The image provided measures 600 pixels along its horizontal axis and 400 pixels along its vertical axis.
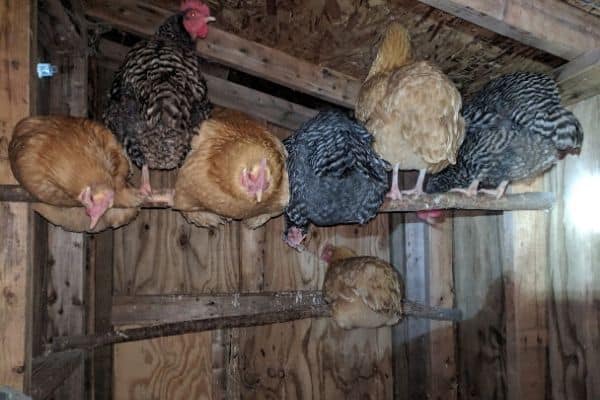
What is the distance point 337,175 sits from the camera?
1648 millimetres

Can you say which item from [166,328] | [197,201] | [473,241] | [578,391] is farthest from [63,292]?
[578,391]

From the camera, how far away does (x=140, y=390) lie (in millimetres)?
2186

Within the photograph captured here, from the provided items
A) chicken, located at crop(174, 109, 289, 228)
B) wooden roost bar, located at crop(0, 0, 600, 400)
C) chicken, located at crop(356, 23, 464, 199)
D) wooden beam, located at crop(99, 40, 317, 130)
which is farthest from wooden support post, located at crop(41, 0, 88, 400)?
chicken, located at crop(356, 23, 464, 199)

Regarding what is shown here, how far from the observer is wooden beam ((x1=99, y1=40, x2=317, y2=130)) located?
2209mm

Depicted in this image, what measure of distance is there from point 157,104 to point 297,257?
1.23 meters

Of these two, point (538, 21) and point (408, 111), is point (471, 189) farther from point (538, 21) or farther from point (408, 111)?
point (538, 21)

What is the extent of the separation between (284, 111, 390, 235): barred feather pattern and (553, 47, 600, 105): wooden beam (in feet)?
2.23

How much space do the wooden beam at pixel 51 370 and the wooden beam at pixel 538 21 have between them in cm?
162

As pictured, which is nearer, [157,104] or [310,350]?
[157,104]

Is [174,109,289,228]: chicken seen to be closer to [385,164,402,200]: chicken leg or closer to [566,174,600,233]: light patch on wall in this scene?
[385,164,402,200]: chicken leg

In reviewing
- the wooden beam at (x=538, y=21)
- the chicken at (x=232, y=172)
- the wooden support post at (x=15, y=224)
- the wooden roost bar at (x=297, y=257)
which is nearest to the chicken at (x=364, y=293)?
the wooden roost bar at (x=297, y=257)

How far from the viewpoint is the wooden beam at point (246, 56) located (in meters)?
1.96

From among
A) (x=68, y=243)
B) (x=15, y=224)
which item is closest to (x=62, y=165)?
(x=15, y=224)

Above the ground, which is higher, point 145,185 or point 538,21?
point 538,21
